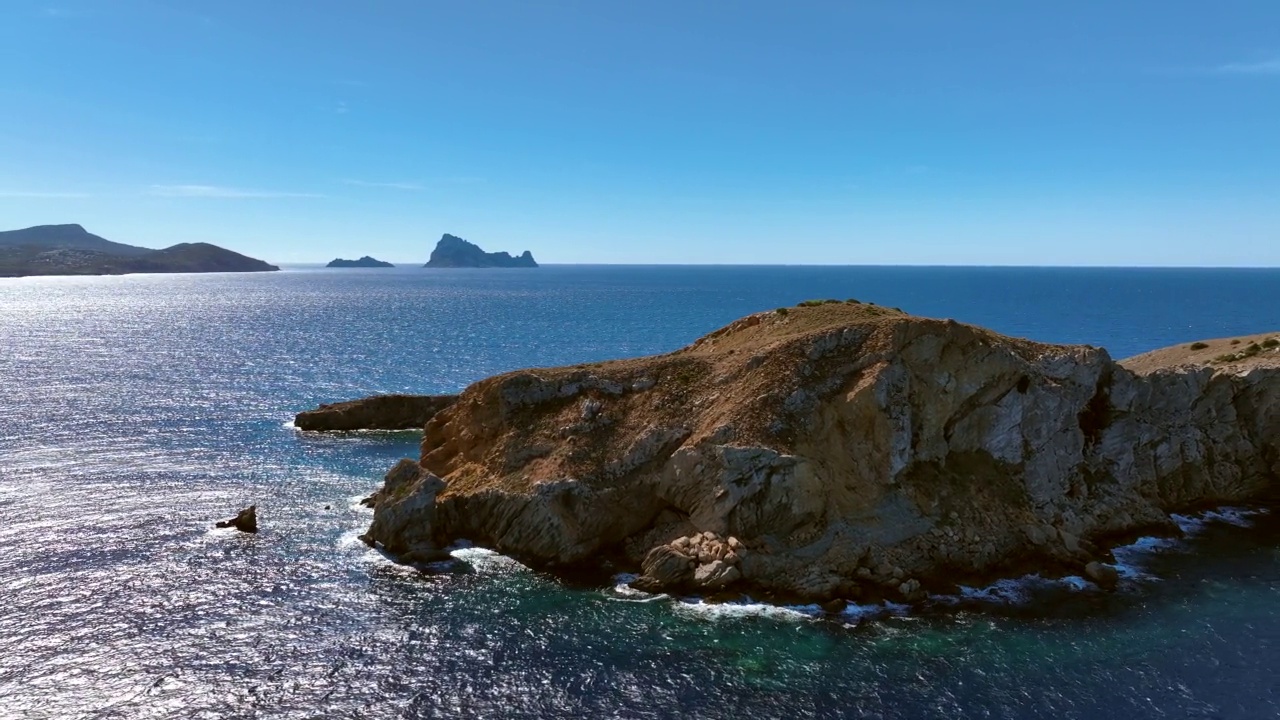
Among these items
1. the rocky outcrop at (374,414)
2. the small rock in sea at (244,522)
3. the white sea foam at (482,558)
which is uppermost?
the rocky outcrop at (374,414)

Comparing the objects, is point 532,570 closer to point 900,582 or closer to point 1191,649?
point 900,582

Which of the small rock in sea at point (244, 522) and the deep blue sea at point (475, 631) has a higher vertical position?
the small rock in sea at point (244, 522)

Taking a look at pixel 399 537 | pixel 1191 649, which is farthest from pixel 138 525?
pixel 1191 649

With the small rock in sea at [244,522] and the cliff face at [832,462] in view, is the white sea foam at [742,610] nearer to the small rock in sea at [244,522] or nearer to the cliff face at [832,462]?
the cliff face at [832,462]

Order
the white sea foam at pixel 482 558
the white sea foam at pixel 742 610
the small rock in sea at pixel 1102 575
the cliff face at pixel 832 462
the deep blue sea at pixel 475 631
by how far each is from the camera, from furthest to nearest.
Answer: the white sea foam at pixel 482 558, the cliff face at pixel 832 462, the small rock in sea at pixel 1102 575, the white sea foam at pixel 742 610, the deep blue sea at pixel 475 631

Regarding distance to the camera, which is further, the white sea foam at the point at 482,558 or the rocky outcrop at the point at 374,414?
the rocky outcrop at the point at 374,414

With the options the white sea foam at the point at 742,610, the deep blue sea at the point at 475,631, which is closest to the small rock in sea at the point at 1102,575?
the deep blue sea at the point at 475,631

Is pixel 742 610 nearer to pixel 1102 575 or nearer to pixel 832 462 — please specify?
pixel 832 462

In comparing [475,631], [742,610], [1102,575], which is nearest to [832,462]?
[742,610]
